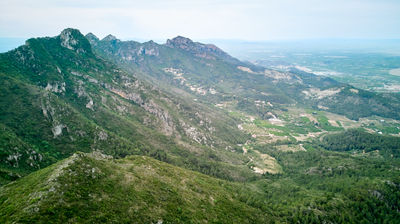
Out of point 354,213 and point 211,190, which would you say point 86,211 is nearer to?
point 211,190

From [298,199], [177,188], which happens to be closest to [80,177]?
[177,188]

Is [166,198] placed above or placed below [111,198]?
below

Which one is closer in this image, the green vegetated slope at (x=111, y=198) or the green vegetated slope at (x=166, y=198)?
the green vegetated slope at (x=111, y=198)

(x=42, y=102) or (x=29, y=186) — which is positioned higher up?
(x=42, y=102)

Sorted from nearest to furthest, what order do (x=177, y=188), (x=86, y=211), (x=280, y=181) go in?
(x=86, y=211) < (x=177, y=188) < (x=280, y=181)

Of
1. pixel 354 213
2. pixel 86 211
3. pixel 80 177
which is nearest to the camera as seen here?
pixel 86 211

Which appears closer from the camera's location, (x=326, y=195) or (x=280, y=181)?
(x=326, y=195)

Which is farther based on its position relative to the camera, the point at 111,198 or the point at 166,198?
the point at 166,198

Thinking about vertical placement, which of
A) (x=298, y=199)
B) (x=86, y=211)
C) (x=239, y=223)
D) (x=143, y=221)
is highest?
(x=86, y=211)
